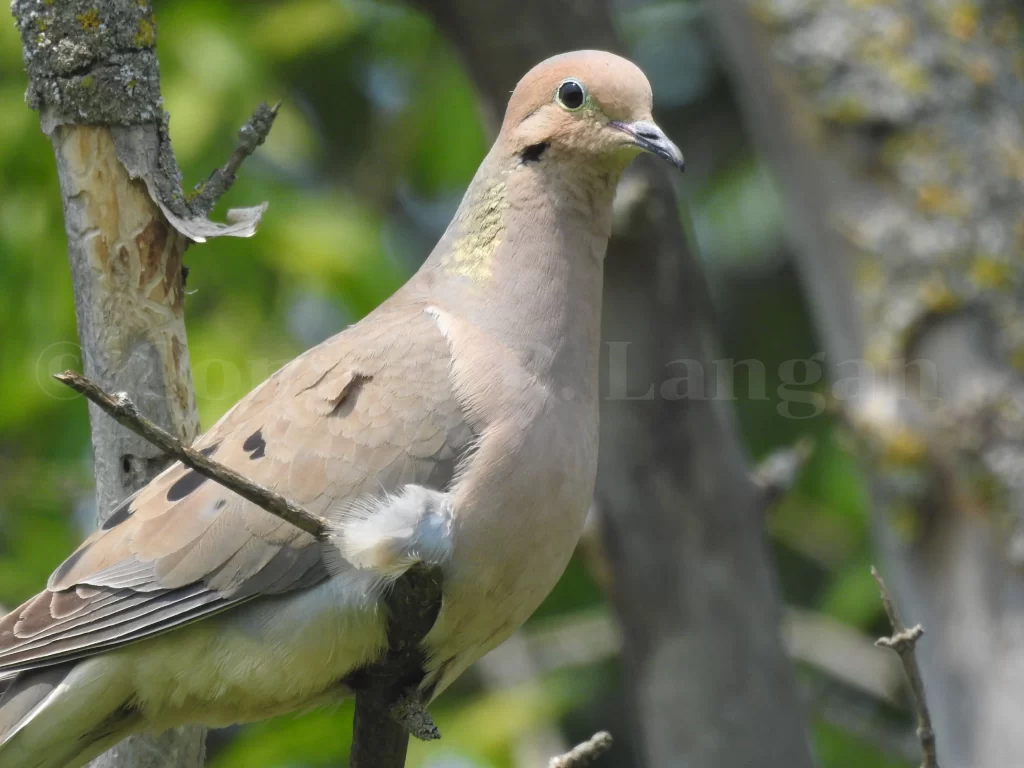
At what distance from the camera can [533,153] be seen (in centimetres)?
274

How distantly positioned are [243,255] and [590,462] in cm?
246

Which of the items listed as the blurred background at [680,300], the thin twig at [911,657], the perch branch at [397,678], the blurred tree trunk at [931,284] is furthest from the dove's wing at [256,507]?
the blurred tree trunk at [931,284]

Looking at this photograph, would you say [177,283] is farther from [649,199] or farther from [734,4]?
[734,4]

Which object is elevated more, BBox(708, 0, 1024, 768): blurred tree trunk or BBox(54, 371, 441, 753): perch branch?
BBox(708, 0, 1024, 768): blurred tree trunk

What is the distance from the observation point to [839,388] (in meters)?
4.32

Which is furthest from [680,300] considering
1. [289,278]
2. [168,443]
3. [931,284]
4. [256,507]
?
[168,443]

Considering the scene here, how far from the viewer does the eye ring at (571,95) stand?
266 centimetres

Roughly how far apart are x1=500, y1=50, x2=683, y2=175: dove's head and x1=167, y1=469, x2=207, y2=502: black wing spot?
3.00 feet

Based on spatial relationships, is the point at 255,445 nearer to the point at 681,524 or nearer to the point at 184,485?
the point at 184,485

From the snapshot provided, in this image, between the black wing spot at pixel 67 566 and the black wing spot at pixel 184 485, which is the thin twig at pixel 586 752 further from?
the black wing spot at pixel 67 566

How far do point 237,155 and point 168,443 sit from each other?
3.47ft

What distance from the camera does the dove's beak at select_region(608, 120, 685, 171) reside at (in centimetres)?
256

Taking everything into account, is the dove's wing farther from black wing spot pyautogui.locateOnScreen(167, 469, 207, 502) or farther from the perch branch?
the perch branch

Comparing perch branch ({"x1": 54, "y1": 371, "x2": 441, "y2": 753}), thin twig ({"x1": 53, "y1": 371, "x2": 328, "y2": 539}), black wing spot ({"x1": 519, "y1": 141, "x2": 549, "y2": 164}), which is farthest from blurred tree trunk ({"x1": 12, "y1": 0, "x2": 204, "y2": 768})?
thin twig ({"x1": 53, "y1": 371, "x2": 328, "y2": 539})
